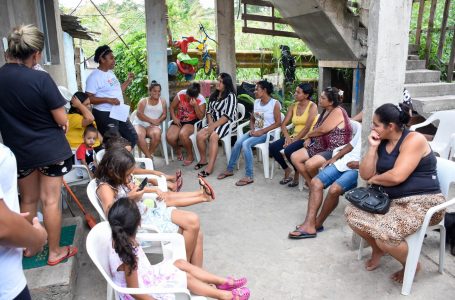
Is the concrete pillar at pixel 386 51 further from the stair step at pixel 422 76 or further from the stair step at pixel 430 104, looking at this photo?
the stair step at pixel 422 76

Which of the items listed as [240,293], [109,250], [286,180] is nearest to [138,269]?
[109,250]

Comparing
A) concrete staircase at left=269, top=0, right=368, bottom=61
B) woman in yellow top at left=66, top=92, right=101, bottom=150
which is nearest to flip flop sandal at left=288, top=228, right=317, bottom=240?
woman in yellow top at left=66, top=92, right=101, bottom=150

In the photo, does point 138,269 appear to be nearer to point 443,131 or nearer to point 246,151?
point 246,151

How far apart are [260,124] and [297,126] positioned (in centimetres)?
60

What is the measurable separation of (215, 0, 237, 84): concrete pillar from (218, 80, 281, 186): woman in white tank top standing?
59.4 inches

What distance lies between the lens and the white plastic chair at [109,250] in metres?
1.76

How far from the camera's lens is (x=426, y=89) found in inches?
221

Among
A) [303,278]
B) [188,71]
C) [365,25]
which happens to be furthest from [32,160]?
[365,25]

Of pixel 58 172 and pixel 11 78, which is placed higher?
pixel 11 78

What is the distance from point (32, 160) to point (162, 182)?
1.08 metres

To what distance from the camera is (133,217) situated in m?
1.79

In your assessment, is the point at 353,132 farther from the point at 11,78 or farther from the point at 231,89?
the point at 11,78

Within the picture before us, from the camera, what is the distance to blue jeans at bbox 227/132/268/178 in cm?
479

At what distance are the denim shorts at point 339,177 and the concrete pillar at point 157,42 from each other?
321 centimetres
